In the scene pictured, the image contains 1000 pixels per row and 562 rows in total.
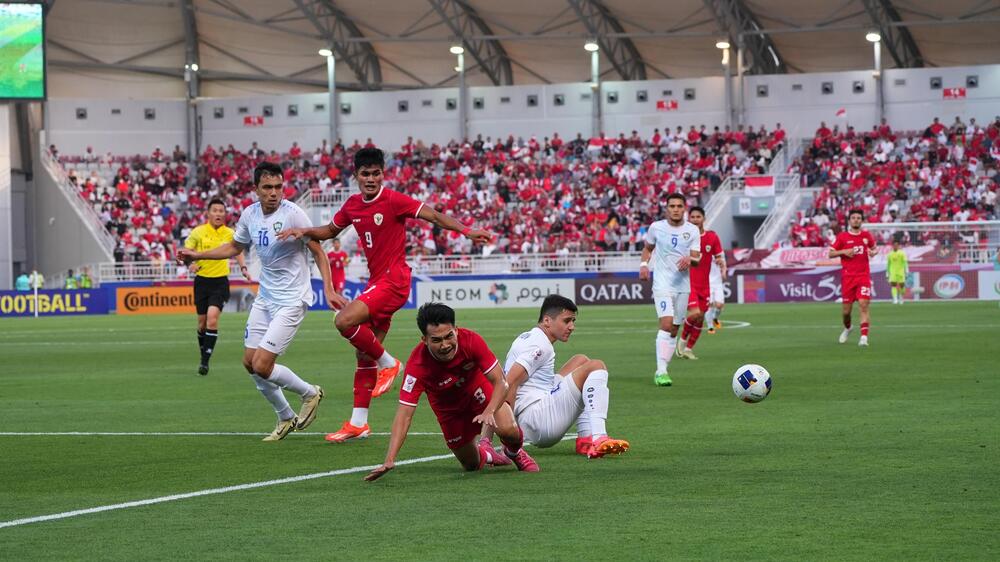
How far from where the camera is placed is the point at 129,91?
229 ft

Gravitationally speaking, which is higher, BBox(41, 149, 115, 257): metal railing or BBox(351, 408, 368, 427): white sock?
BBox(41, 149, 115, 257): metal railing

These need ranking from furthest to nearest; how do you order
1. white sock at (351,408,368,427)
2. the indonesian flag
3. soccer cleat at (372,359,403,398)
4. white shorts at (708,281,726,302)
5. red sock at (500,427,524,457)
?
1. the indonesian flag
2. white shorts at (708,281,726,302)
3. soccer cleat at (372,359,403,398)
4. white sock at (351,408,368,427)
5. red sock at (500,427,524,457)

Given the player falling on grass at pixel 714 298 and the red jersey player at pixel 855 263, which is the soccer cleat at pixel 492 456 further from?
the player falling on grass at pixel 714 298

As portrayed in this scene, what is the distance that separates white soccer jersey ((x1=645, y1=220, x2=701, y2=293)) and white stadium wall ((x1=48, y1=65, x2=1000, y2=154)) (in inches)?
1823

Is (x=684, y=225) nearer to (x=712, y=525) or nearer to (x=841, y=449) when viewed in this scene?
(x=841, y=449)

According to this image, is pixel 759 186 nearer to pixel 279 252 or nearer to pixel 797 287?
pixel 797 287

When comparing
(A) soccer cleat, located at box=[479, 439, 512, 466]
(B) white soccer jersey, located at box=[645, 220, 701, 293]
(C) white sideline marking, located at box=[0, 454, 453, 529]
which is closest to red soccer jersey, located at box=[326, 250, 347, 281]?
(B) white soccer jersey, located at box=[645, 220, 701, 293]

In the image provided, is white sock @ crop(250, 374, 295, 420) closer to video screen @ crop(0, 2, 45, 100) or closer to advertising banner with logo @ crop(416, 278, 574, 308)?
advertising banner with logo @ crop(416, 278, 574, 308)

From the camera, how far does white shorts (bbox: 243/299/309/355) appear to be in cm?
1202

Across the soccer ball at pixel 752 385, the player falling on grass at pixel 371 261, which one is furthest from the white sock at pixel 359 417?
the soccer ball at pixel 752 385

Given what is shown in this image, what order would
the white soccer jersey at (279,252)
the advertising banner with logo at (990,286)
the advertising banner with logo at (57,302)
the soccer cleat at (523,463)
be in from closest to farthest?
the soccer cleat at (523,463)
the white soccer jersey at (279,252)
the advertising banner with logo at (990,286)
the advertising banner with logo at (57,302)

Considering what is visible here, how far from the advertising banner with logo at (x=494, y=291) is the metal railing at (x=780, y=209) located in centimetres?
900

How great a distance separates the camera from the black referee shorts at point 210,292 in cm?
2056

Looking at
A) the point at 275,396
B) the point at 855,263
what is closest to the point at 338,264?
the point at 855,263
